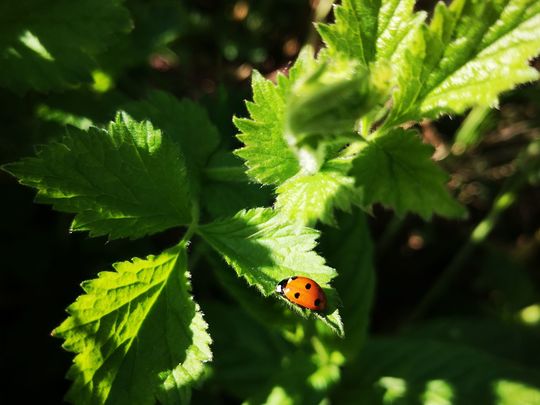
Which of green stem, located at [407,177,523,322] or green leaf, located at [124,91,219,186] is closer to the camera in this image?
green leaf, located at [124,91,219,186]

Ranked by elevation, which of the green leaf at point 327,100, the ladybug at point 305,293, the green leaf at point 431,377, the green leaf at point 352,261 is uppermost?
the green leaf at point 327,100

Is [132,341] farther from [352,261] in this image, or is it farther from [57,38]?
[57,38]

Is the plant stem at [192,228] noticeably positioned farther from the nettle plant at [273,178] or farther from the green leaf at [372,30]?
the green leaf at [372,30]

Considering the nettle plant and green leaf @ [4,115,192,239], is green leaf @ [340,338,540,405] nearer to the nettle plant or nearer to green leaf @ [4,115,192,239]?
the nettle plant

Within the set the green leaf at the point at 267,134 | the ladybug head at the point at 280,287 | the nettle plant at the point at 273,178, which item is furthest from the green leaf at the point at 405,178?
the ladybug head at the point at 280,287

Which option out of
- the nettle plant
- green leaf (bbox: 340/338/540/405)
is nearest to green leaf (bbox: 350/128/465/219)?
the nettle plant

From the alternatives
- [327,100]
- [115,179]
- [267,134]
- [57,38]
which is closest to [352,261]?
[267,134]

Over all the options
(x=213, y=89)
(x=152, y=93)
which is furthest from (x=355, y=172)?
(x=213, y=89)
